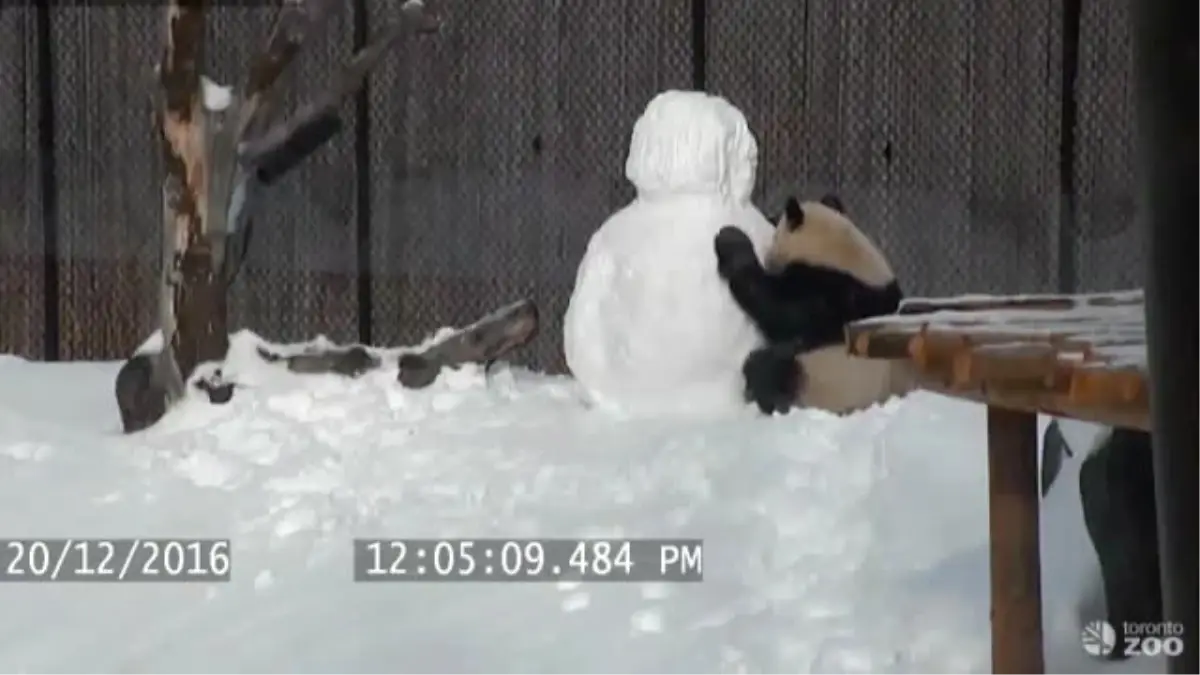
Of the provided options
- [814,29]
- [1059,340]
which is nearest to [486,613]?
[1059,340]

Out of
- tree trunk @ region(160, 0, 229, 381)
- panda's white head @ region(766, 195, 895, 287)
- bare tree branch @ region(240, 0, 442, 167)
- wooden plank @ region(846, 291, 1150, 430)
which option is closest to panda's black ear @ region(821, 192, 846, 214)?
panda's white head @ region(766, 195, 895, 287)

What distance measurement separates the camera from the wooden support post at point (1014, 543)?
1.95 feet

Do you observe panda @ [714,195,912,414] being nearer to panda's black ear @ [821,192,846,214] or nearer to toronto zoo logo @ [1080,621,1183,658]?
panda's black ear @ [821,192,846,214]

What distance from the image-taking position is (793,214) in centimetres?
85

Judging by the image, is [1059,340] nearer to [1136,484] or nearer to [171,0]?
[1136,484]

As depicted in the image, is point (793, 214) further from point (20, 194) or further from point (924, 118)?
point (20, 194)

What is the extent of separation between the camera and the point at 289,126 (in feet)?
2.86

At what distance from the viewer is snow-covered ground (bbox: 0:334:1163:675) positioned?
61 centimetres

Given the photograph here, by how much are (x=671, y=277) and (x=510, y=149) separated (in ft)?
0.57

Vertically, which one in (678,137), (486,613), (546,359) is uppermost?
(678,137)

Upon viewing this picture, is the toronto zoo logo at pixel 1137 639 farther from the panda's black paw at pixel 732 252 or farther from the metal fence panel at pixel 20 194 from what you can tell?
the metal fence panel at pixel 20 194

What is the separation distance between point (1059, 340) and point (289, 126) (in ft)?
1.64

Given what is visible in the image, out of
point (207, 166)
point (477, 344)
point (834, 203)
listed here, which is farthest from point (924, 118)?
point (207, 166)
